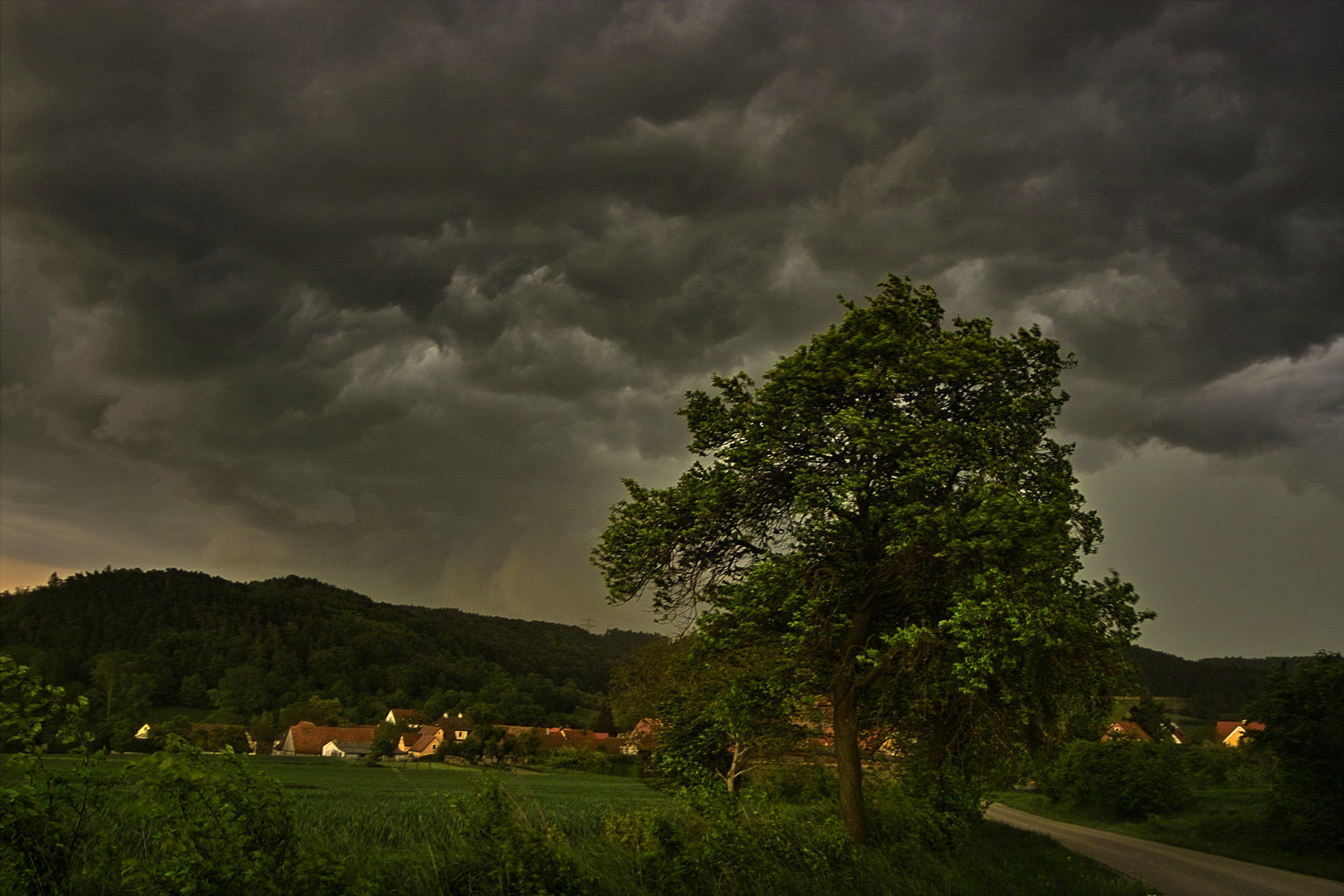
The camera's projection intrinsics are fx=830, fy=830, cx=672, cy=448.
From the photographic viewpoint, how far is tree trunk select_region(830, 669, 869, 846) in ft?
49.4

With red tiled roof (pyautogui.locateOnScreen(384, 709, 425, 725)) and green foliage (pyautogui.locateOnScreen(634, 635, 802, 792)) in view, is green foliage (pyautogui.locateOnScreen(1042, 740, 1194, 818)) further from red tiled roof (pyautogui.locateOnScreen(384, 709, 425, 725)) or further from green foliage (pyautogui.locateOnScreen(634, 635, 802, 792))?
red tiled roof (pyautogui.locateOnScreen(384, 709, 425, 725))

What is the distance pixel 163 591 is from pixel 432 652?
2253 inches

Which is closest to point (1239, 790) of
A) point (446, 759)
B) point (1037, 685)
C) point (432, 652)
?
point (1037, 685)

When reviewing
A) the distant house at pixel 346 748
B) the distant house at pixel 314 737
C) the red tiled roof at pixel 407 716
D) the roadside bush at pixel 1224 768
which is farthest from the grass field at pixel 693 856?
the red tiled roof at pixel 407 716

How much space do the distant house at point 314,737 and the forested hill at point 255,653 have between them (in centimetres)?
1042

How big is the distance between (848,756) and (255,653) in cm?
15587

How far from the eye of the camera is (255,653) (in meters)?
147

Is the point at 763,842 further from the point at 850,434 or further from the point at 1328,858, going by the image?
the point at 1328,858

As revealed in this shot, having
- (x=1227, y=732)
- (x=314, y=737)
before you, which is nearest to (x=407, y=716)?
(x=314, y=737)

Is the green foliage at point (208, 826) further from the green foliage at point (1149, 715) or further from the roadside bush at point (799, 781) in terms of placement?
the green foliage at point (1149, 715)

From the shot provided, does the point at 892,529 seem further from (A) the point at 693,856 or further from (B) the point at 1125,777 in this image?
(B) the point at 1125,777

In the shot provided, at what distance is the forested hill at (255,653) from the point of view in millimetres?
129500

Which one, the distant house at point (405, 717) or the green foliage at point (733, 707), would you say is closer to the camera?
the green foliage at point (733, 707)

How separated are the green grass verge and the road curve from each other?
0.80 metres
